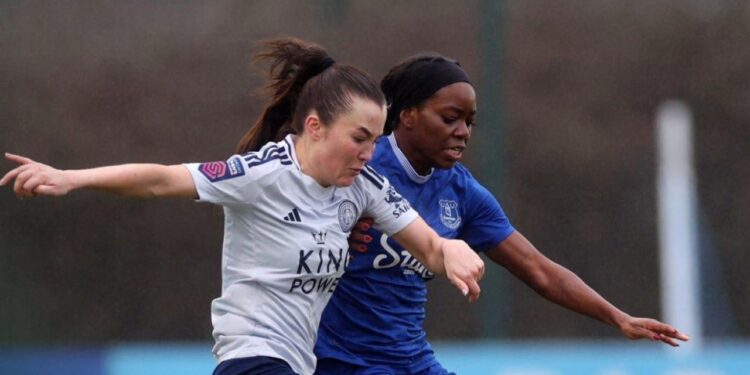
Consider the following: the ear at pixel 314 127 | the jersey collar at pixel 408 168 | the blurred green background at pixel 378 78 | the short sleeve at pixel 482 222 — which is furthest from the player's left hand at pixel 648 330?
the blurred green background at pixel 378 78

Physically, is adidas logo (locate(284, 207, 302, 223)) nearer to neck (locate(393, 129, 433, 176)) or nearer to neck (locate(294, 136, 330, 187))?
neck (locate(294, 136, 330, 187))

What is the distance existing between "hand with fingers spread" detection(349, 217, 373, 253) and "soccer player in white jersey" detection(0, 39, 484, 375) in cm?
14

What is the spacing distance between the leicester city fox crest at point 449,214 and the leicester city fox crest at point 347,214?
41 cm

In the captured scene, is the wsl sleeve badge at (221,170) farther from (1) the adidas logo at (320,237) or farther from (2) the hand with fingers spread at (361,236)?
(2) the hand with fingers spread at (361,236)

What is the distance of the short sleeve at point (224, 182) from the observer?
354cm

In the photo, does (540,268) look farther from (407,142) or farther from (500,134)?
(500,134)

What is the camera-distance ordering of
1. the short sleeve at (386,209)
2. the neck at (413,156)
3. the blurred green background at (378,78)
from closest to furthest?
the short sleeve at (386,209), the neck at (413,156), the blurred green background at (378,78)

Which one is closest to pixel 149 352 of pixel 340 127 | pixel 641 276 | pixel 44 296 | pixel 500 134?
pixel 44 296

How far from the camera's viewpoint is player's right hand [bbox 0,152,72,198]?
321 centimetres

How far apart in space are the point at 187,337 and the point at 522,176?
2343 millimetres

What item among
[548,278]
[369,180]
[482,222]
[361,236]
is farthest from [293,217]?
[548,278]

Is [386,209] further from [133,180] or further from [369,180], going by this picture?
[133,180]

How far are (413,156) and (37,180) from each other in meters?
1.25

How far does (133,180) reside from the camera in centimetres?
337
